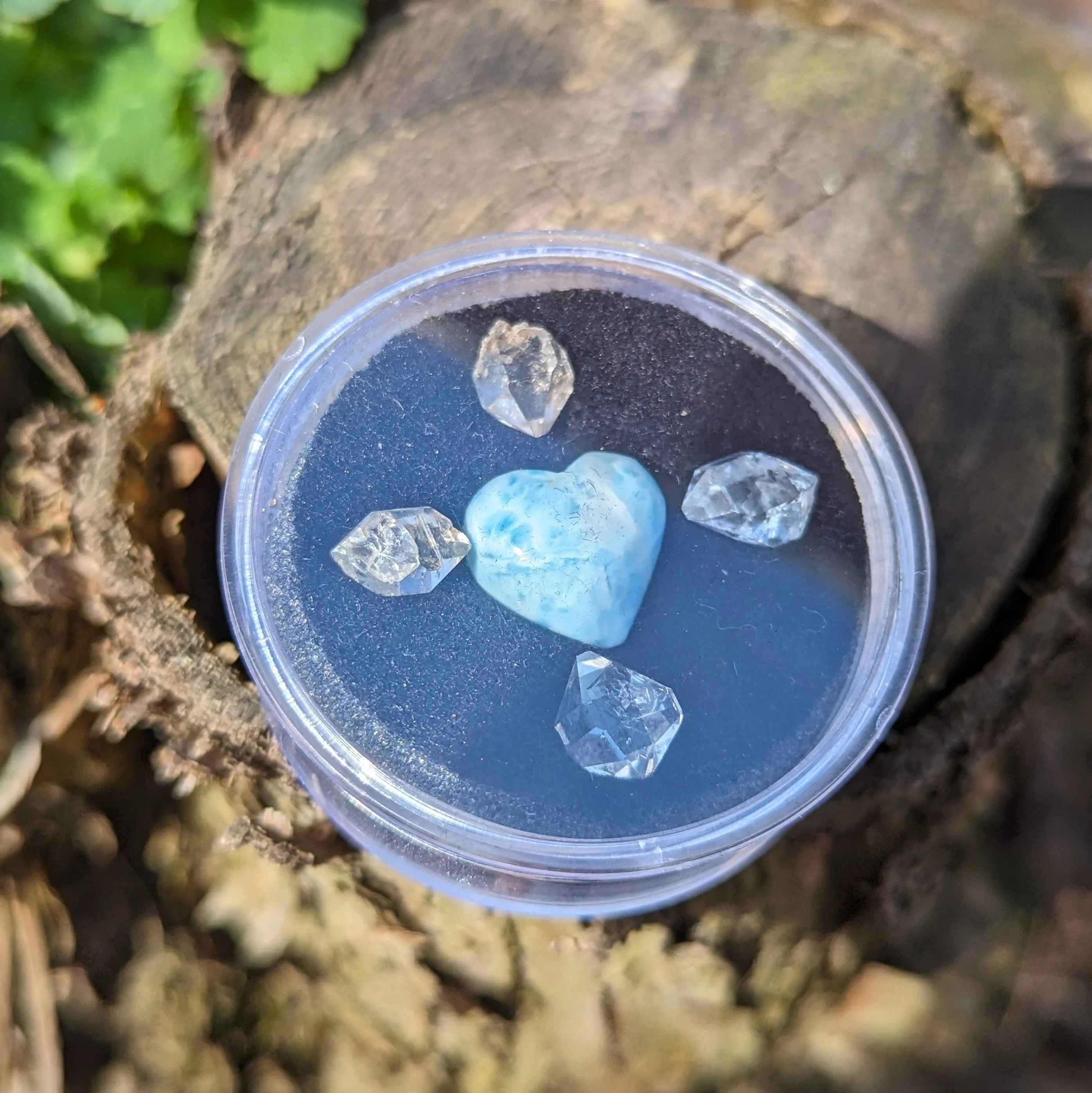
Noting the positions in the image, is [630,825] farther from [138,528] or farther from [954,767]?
[138,528]

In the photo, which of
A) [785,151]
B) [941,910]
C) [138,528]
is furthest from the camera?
[941,910]

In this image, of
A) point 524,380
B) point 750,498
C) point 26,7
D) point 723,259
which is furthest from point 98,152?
point 750,498

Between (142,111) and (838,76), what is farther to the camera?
(142,111)

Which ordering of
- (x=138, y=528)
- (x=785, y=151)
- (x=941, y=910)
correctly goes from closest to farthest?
(x=785, y=151) < (x=138, y=528) < (x=941, y=910)

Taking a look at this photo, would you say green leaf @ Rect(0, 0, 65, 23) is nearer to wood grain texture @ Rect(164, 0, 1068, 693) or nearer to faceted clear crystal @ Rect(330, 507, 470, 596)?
wood grain texture @ Rect(164, 0, 1068, 693)

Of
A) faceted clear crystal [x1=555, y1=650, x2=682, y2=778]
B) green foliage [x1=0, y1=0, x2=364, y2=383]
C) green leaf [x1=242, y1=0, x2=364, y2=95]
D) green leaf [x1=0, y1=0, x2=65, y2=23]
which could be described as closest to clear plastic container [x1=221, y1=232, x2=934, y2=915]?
faceted clear crystal [x1=555, y1=650, x2=682, y2=778]

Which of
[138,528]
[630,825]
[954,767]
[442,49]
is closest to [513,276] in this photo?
[442,49]

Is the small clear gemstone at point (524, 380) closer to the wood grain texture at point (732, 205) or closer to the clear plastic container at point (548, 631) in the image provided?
the clear plastic container at point (548, 631)
